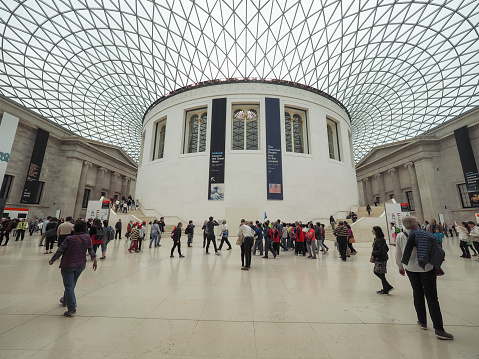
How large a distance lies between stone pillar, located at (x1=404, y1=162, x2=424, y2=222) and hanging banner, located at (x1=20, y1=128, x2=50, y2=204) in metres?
58.9

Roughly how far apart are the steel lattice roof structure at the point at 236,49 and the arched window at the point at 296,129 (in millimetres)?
5826

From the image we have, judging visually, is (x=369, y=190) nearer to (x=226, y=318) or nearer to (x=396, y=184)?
(x=396, y=184)

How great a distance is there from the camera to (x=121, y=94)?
116 ft

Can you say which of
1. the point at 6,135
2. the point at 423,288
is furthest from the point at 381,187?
the point at 6,135

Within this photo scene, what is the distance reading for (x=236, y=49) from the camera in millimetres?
27922

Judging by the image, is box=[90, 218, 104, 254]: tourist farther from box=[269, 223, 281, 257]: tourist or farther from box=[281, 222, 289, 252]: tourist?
box=[281, 222, 289, 252]: tourist

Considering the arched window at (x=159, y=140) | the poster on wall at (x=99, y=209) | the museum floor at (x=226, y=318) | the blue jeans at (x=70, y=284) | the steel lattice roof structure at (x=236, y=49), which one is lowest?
the museum floor at (x=226, y=318)

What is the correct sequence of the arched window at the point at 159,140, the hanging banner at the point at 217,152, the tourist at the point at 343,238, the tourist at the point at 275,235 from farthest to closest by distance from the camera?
the arched window at the point at 159,140
the hanging banner at the point at 217,152
the tourist at the point at 275,235
the tourist at the point at 343,238

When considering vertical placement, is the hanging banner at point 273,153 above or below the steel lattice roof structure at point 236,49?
below

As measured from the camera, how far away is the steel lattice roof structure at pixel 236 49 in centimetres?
2419

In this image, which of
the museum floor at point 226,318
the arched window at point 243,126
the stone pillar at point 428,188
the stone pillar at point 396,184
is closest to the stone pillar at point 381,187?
the stone pillar at point 396,184

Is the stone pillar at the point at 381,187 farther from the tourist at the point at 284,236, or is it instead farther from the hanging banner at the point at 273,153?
the tourist at the point at 284,236

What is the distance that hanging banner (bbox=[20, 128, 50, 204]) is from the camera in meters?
28.6

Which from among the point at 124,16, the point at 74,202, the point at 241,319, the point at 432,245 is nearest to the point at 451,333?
the point at 432,245
